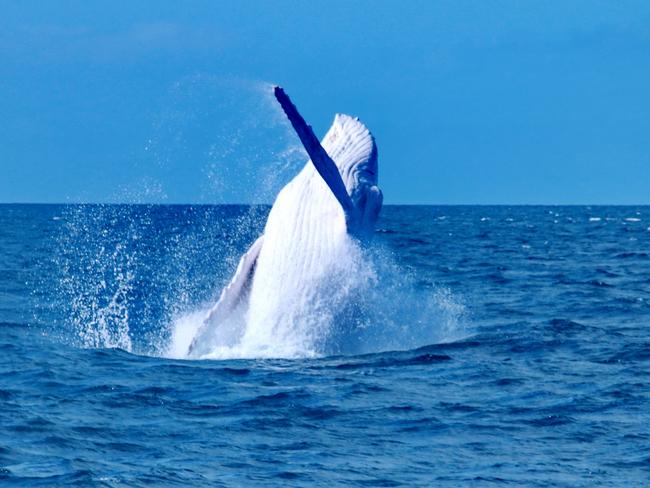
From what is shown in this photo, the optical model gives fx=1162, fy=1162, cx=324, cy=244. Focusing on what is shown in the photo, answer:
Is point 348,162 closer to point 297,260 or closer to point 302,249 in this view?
point 302,249

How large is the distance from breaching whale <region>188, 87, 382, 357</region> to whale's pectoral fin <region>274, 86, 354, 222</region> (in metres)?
0.17


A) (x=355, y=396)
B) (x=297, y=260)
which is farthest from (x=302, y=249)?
(x=355, y=396)

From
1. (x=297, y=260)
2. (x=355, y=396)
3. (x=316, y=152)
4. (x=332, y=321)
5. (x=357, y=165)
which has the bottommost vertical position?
(x=355, y=396)

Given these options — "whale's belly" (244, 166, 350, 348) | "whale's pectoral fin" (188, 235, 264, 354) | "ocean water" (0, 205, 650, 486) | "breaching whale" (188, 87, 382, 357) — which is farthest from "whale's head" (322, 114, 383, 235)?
"whale's pectoral fin" (188, 235, 264, 354)

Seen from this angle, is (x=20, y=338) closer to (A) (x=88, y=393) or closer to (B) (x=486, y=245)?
(A) (x=88, y=393)

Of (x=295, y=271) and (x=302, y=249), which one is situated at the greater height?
(x=302, y=249)

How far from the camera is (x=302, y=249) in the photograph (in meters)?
10.7

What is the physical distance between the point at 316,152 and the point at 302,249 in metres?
1.49

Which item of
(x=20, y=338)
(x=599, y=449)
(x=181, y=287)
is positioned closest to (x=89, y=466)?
(x=599, y=449)

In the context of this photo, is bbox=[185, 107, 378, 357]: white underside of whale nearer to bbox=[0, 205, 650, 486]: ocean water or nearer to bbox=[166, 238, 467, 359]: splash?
bbox=[166, 238, 467, 359]: splash

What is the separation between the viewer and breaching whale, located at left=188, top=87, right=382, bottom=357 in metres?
10.4

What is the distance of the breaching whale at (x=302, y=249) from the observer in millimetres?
10445

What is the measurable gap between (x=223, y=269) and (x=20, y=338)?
1681 cm

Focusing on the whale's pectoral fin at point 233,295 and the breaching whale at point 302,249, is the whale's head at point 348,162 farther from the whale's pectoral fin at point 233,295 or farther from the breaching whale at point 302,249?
the whale's pectoral fin at point 233,295
